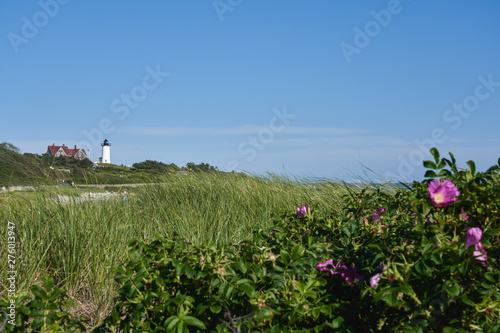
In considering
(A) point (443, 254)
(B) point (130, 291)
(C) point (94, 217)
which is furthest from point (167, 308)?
(C) point (94, 217)

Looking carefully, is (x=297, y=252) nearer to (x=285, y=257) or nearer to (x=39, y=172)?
(x=285, y=257)

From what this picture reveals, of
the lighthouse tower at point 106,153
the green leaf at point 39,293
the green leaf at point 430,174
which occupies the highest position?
the lighthouse tower at point 106,153

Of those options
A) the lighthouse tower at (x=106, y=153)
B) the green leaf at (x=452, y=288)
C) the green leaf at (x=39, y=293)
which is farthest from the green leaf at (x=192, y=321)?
the lighthouse tower at (x=106, y=153)

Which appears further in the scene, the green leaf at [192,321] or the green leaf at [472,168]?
the green leaf at [472,168]

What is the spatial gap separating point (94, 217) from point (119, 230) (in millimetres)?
404

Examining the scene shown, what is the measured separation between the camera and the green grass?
11.3ft

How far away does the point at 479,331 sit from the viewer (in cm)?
159

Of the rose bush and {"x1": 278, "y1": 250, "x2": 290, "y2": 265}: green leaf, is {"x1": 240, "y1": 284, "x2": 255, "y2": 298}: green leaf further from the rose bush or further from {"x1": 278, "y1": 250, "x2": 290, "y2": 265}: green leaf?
{"x1": 278, "y1": 250, "x2": 290, "y2": 265}: green leaf

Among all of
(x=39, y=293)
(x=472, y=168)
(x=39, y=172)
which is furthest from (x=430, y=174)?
(x=39, y=172)

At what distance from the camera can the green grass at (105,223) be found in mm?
3434

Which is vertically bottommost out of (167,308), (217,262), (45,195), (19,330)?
(19,330)

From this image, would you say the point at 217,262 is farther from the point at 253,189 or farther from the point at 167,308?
the point at 253,189

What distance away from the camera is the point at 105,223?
155 inches

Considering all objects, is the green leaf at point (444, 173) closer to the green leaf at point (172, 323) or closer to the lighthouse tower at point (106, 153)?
the green leaf at point (172, 323)
